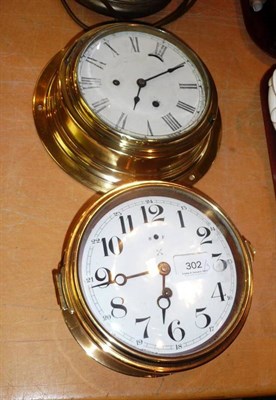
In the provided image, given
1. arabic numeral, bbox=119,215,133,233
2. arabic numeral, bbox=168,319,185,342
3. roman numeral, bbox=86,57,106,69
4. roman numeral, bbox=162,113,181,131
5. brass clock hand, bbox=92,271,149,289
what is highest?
roman numeral, bbox=86,57,106,69

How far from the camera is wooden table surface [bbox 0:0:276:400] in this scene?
1000 millimetres

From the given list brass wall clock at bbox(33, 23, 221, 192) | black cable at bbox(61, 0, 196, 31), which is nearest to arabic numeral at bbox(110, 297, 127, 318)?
brass wall clock at bbox(33, 23, 221, 192)

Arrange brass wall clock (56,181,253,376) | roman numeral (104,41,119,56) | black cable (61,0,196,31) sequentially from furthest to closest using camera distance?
black cable (61,0,196,31) < roman numeral (104,41,119,56) < brass wall clock (56,181,253,376)

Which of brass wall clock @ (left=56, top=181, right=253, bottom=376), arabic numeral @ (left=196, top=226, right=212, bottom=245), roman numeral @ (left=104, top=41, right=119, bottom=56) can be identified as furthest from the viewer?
roman numeral @ (left=104, top=41, right=119, bottom=56)

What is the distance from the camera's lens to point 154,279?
1004mm

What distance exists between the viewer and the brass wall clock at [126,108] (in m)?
1.09

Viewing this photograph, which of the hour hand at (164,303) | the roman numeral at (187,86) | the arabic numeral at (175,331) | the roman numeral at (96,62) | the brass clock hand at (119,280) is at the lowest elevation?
the arabic numeral at (175,331)

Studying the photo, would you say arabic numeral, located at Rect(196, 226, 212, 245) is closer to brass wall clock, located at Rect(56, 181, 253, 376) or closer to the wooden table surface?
brass wall clock, located at Rect(56, 181, 253, 376)

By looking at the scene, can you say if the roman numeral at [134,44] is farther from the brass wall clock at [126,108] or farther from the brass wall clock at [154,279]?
the brass wall clock at [154,279]

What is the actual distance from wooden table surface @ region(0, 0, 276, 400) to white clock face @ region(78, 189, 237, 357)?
11 centimetres

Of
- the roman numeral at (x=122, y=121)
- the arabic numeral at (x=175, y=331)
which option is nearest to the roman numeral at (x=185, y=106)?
the roman numeral at (x=122, y=121)

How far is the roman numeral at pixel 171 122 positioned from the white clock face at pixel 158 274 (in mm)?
155

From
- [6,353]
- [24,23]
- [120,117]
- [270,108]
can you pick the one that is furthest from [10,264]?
[270,108]

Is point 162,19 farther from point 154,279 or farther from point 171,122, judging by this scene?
point 154,279
